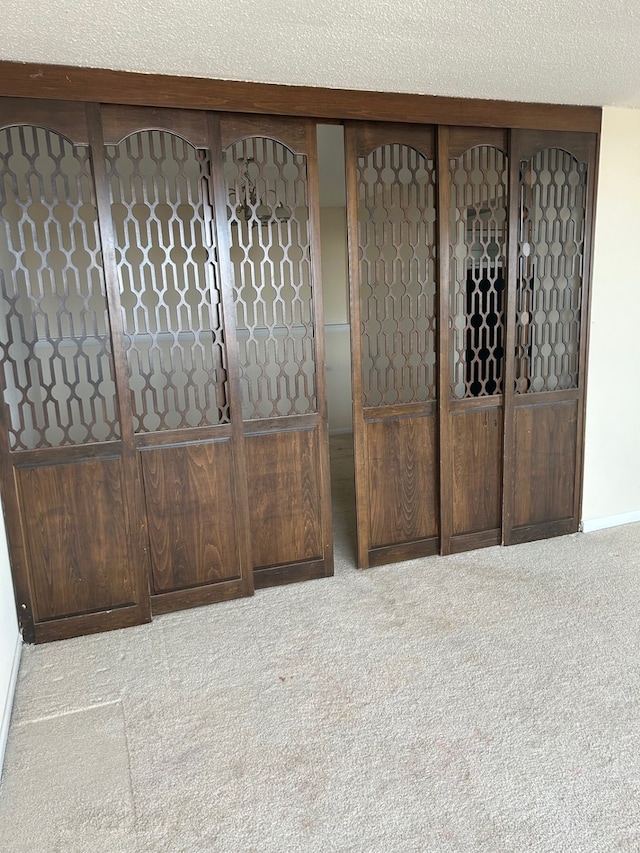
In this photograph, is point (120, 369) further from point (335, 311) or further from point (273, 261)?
point (335, 311)

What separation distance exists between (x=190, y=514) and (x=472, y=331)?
173 cm

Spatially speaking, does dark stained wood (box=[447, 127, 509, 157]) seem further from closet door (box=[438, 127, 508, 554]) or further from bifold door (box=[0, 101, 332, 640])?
bifold door (box=[0, 101, 332, 640])

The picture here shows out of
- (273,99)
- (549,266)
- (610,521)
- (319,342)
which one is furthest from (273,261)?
(610,521)

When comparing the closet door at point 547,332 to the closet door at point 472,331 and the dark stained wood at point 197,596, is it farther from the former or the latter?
the dark stained wood at point 197,596

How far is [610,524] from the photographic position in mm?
3641

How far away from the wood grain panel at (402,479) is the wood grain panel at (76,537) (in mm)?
1272

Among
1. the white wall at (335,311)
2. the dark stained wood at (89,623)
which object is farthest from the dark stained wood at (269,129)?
the white wall at (335,311)

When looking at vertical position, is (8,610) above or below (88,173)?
below

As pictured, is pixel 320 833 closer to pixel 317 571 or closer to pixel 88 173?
pixel 317 571

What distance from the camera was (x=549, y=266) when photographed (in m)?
3.24

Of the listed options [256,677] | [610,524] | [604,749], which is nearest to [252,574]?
[256,677]

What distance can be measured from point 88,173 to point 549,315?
2.41 m

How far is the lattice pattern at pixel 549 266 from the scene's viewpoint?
3.16 metres

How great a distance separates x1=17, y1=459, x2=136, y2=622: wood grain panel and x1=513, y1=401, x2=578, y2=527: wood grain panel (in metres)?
2.14
